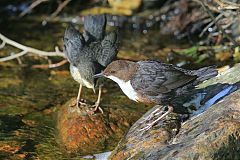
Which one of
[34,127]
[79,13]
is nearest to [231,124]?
[34,127]

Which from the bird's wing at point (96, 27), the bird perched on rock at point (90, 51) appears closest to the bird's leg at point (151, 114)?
the bird perched on rock at point (90, 51)

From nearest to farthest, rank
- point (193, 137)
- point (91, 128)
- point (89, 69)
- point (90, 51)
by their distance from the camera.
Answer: point (193, 137)
point (91, 128)
point (89, 69)
point (90, 51)

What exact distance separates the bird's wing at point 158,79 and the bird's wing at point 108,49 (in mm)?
1128

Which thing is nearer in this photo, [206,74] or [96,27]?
[206,74]

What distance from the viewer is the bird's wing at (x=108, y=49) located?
554 cm

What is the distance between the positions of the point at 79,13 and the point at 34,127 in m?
5.13

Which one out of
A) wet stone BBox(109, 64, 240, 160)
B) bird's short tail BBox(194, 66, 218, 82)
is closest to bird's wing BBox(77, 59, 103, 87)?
wet stone BBox(109, 64, 240, 160)

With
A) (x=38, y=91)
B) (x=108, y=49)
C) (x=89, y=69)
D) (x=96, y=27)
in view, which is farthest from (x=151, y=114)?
(x=38, y=91)

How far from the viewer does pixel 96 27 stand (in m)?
6.05

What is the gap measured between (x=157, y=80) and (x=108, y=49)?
130 cm

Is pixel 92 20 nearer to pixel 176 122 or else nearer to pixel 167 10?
pixel 176 122

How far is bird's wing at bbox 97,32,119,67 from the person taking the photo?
5539 millimetres

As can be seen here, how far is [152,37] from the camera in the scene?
899cm

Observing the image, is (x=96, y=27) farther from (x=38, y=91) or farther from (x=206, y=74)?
(x=206, y=74)
